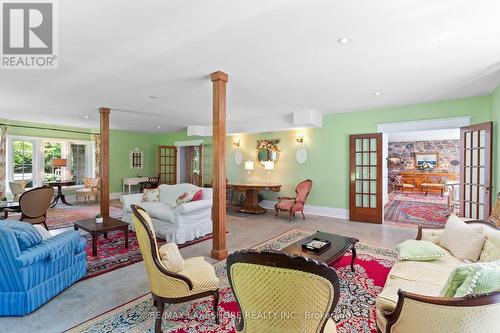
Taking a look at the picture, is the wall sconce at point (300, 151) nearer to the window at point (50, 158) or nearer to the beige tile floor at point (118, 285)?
the beige tile floor at point (118, 285)

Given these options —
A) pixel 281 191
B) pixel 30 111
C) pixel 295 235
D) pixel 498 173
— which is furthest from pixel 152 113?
pixel 498 173

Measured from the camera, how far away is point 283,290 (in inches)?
47.0

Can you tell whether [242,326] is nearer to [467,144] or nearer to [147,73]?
[147,73]

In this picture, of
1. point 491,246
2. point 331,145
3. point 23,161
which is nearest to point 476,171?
point 331,145

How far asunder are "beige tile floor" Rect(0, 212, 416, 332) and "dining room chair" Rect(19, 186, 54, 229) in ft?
8.70

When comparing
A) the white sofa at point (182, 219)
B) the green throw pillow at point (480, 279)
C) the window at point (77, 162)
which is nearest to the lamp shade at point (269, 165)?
the white sofa at point (182, 219)

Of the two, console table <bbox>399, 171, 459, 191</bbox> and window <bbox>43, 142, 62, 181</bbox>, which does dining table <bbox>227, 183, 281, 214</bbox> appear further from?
console table <bbox>399, 171, 459, 191</bbox>

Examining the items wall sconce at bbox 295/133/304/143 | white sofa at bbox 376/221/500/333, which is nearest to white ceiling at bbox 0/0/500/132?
wall sconce at bbox 295/133/304/143

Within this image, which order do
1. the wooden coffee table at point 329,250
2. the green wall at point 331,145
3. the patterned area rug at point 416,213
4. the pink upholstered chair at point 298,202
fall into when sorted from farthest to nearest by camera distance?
the pink upholstered chair at point 298,202, the patterned area rug at point 416,213, the green wall at point 331,145, the wooden coffee table at point 329,250

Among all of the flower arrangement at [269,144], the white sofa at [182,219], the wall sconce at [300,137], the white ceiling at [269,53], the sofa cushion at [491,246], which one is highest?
the white ceiling at [269,53]

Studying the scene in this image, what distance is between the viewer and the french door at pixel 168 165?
377 inches

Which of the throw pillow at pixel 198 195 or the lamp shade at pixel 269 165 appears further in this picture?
the lamp shade at pixel 269 165

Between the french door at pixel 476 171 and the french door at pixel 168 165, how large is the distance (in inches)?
339

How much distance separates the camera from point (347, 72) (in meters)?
3.52
